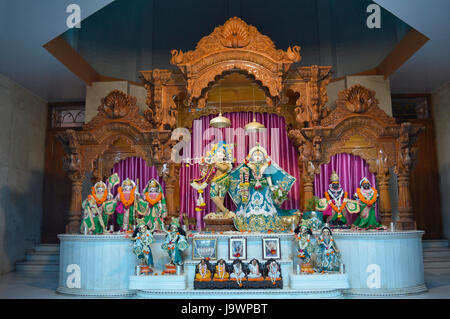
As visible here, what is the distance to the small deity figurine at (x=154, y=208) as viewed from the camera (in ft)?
23.8

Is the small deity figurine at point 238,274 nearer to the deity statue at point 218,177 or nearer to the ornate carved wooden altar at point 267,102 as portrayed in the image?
the deity statue at point 218,177

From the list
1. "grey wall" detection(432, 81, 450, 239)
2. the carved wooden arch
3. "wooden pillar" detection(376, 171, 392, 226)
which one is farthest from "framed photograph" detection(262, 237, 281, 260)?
"grey wall" detection(432, 81, 450, 239)

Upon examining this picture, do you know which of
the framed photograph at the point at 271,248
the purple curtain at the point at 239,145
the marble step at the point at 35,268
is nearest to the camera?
the framed photograph at the point at 271,248

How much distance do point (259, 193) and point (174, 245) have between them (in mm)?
2149

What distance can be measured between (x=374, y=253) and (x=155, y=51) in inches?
293

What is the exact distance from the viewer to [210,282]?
5.85 meters

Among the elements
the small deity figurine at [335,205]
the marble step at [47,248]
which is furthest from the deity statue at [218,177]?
the marble step at [47,248]

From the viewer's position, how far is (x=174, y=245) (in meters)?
6.17

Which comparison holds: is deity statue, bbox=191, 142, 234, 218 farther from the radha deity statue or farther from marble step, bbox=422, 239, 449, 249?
marble step, bbox=422, 239, 449, 249

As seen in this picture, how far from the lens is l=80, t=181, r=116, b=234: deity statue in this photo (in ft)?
23.4

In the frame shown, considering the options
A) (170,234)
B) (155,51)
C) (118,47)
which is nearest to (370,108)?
(170,234)

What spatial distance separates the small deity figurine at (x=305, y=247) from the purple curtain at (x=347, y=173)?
9.96 feet

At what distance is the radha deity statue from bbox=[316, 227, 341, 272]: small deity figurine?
3.65ft

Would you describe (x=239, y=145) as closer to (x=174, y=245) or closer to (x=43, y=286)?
(x=174, y=245)
